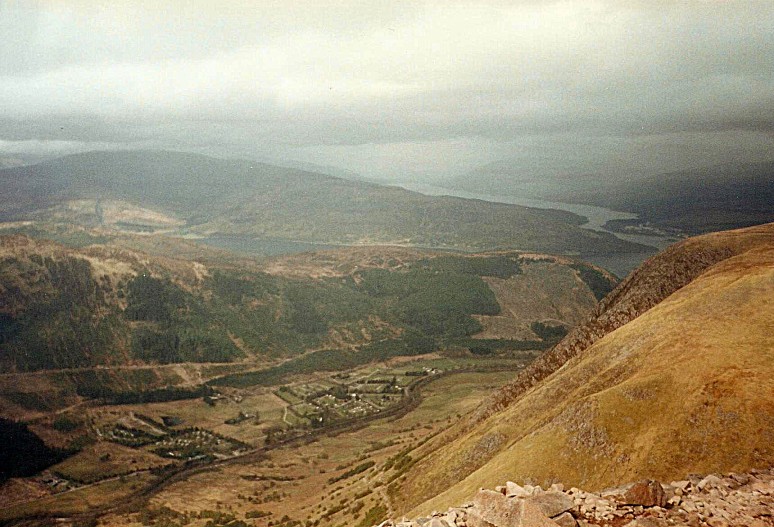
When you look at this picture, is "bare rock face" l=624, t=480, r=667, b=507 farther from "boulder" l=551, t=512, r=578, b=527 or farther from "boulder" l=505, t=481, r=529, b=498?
"boulder" l=505, t=481, r=529, b=498

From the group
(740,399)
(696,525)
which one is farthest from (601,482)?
(696,525)

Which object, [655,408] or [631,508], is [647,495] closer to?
[631,508]

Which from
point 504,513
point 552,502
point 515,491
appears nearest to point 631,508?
point 552,502

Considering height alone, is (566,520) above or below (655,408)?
above

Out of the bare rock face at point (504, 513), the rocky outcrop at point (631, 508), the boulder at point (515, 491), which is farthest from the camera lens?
the boulder at point (515, 491)

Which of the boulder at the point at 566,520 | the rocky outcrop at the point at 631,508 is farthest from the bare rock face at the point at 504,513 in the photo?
the boulder at the point at 566,520

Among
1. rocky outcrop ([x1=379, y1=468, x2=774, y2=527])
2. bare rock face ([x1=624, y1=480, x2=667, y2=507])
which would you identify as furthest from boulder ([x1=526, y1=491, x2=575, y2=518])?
bare rock face ([x1=624, y1=480, x2=667, y2=507])

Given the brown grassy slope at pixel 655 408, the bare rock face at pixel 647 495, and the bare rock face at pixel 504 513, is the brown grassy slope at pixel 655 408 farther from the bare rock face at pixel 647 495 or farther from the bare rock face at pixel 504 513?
the bare rock face at pixel 504 513
